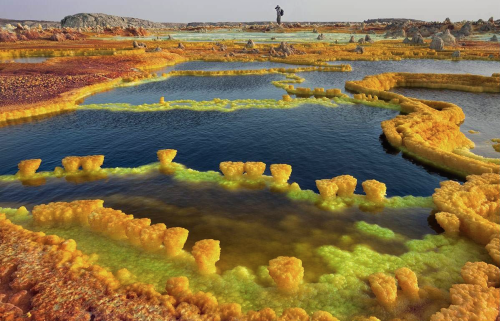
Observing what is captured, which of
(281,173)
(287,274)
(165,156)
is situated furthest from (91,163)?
(287,274)

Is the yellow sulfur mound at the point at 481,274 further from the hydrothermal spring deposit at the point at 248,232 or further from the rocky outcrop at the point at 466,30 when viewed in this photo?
the rocky outcrop at the point at 466,30

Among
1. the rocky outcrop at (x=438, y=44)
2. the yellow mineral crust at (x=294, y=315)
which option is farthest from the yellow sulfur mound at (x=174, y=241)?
the rocky outcrop at (x=438, y=44)

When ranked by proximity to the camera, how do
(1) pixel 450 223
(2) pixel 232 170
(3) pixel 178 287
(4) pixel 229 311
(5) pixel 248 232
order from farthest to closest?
(2) pixel 232 170 < (5) pixel 248 232 < (1) pixel 450 223 < (3) pixel 178 287 < (4) pixel 229 311

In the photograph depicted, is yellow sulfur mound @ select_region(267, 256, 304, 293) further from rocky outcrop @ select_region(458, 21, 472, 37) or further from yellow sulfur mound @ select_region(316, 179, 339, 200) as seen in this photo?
rocky outcrop @ select_region(458, 21, 472, 37)

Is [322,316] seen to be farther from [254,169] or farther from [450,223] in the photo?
[254,169]

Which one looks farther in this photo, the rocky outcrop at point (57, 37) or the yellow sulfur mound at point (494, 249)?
the rocky outcrop at point (57, 37)

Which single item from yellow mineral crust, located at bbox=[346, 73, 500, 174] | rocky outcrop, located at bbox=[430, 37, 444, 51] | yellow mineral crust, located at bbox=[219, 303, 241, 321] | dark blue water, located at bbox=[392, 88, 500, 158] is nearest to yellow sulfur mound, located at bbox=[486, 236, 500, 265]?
yellow mineral crust, located at bbox=[346, 73, 500, 174]
